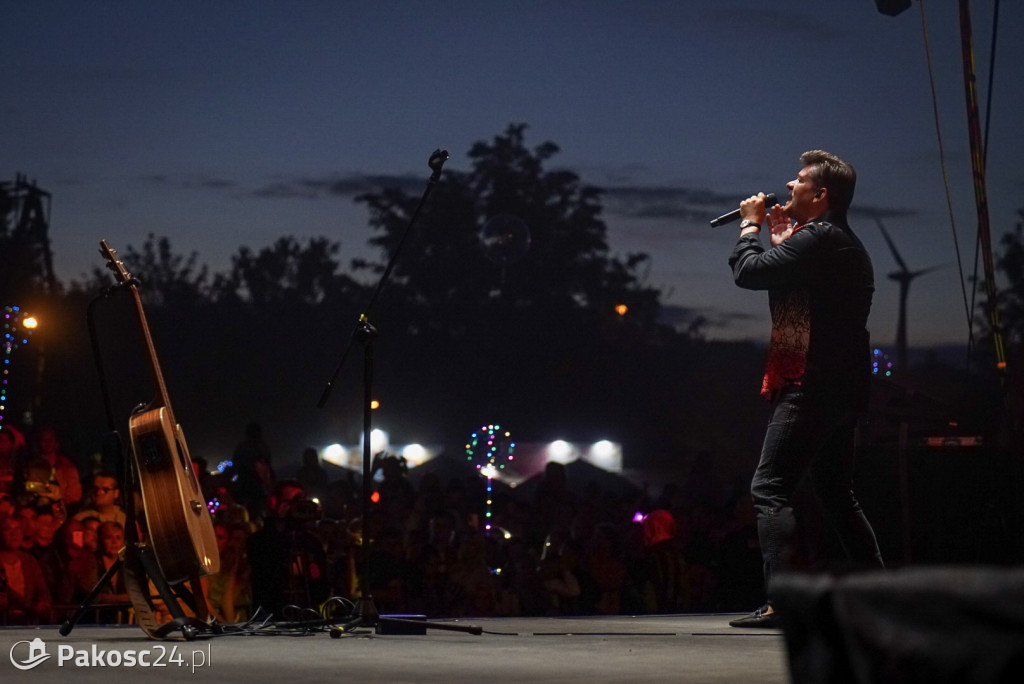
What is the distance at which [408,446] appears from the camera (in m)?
31.9

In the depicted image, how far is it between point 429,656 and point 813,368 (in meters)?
1.59

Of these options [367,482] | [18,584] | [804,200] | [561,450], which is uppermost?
[804,200]

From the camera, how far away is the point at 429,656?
3922mm

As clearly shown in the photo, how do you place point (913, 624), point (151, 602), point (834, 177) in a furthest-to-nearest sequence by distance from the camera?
1. point (151, 602)
2. point (834, 177)
3. point (913, 624)

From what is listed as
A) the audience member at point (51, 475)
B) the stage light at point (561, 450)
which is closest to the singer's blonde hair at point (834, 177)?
the audience member at point (51, 475)

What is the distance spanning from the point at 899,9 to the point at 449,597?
5.44m

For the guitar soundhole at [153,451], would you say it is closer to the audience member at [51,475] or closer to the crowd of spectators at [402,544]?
the crowd of spectators at [402,544]

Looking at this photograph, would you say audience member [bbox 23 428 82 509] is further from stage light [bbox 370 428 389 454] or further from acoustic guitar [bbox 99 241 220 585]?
stage light [bbox 370 428 389 454]

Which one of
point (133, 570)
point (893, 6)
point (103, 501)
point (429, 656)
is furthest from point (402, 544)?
point (429, 656)

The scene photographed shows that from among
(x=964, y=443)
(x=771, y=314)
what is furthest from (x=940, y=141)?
(x=771, y=314)

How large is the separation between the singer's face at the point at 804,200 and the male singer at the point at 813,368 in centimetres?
4

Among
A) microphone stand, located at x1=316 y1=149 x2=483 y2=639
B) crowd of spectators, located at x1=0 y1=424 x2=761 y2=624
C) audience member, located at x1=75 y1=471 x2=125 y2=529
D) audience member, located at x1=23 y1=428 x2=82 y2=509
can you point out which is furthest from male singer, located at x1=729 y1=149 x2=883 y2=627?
audience member, located at x1=23 y1=428 x2=82 y2=509

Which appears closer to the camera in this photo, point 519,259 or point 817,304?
point 817,304

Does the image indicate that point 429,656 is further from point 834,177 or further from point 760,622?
point 834,177
